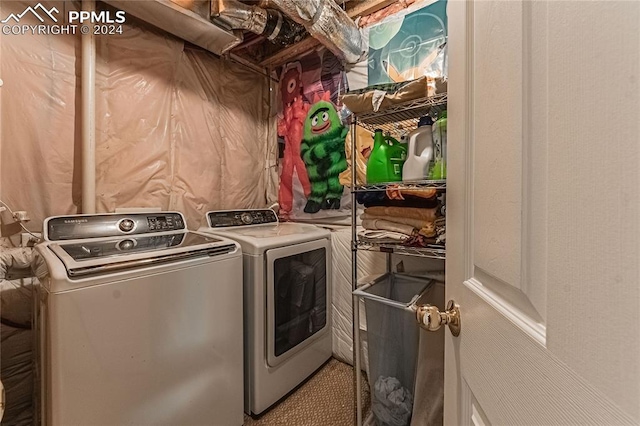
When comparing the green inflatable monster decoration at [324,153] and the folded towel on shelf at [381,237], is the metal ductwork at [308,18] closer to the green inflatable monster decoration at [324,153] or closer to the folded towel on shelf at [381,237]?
the green inflatable monster decoration at [324,153]

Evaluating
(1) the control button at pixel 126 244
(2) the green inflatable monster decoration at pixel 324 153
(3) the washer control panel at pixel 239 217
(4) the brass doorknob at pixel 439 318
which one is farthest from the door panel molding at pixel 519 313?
(3) the washer control panel at pixel 239 217

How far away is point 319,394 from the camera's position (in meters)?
1.66

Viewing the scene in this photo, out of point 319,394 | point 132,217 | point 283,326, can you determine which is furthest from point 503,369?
point 132,217

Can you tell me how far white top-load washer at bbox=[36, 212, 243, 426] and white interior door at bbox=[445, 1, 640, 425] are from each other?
103 centimetres

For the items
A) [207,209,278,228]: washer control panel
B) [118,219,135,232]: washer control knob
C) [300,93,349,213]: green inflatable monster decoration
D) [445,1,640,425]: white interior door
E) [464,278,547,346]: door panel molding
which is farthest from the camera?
[300,93,349,213]: green inflatable monster decoration

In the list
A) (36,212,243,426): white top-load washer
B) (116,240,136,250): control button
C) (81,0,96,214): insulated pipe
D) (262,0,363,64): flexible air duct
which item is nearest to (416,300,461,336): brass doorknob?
(36,212,243,426): white top-load washer

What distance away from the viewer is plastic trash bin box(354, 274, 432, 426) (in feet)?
4.27

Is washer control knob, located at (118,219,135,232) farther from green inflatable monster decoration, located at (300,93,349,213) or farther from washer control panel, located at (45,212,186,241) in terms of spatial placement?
green inflatable monster decoration, located at (300,93,349,213)

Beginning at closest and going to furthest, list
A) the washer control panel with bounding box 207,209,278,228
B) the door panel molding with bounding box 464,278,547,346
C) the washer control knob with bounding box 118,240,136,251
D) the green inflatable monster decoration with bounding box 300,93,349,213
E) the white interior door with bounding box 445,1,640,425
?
1. the white interior door with bounding box 445,1,640,425
2. the door panel molding with bounding box 464,278,547,346
3. the washer control knob with bounding box 118,240,136,251
4. the washer control panel with bounding box 207,209,278,228
5. the green inflatable monster decoration with bounding box 300,93,349,213

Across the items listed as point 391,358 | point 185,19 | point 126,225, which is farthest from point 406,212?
point 185,19

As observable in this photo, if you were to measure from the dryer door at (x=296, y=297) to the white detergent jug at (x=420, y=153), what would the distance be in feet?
2.45

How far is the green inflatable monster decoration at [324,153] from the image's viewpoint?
1978 mm

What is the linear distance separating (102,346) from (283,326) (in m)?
0.85

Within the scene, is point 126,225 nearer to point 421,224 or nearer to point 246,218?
point 246,218
